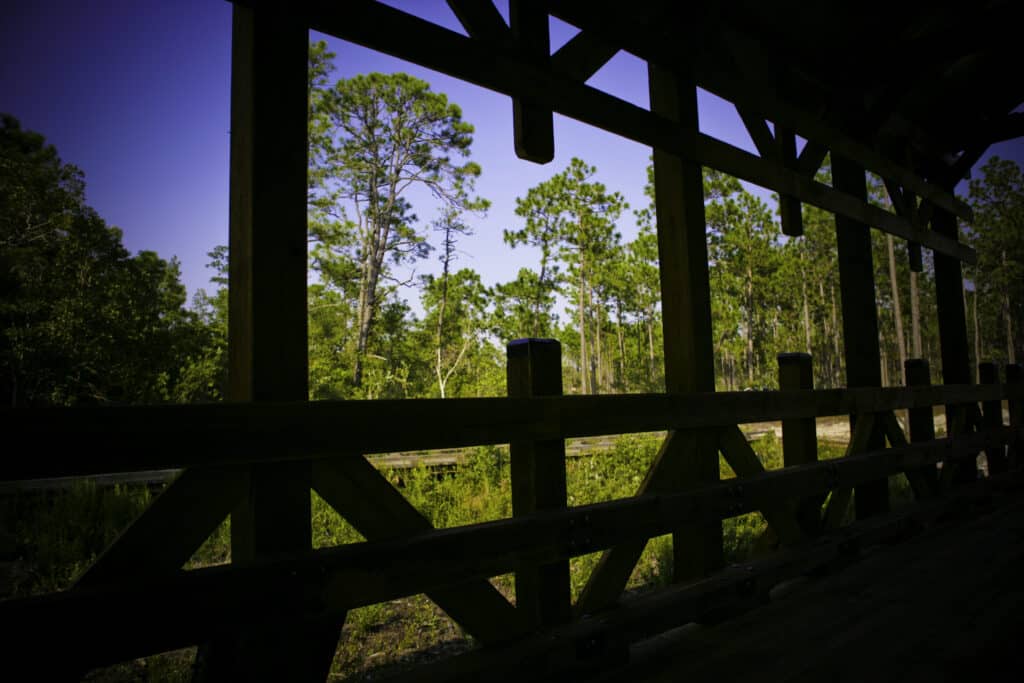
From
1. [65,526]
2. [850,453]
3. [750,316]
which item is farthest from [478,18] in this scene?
[750,316]

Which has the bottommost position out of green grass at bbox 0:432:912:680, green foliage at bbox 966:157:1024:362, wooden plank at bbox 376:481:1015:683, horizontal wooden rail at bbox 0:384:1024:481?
green grass at bbox 0:432:912:680

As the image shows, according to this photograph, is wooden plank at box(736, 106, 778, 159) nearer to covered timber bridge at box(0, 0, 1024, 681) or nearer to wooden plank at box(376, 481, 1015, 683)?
covered timber bridge at box(0, 0, 1024, 681)

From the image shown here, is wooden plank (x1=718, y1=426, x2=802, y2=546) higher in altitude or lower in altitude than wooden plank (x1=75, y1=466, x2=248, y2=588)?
lower

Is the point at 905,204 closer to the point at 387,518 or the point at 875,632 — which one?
the point at 875,632

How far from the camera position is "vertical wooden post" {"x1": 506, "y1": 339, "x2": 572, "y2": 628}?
1791mm

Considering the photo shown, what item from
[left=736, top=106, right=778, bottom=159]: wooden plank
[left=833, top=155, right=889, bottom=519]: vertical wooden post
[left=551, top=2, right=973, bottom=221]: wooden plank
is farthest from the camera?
[left=833, top=155, right=889, bottom=519]: vertical wooden post

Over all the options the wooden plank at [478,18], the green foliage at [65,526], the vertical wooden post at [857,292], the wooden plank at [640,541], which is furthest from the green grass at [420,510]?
the wooden plank at [478,18]

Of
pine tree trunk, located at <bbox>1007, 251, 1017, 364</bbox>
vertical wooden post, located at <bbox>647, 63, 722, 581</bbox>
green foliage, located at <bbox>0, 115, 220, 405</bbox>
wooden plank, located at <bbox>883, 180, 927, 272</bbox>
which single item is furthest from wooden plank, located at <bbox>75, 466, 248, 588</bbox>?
pine tree trunk, located at <bbox>1007, 251, 1017, 364</bbox>

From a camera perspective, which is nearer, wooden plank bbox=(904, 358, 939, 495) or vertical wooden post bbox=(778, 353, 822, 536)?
vertical wooden post bbox=(778, 353, 822, 536)

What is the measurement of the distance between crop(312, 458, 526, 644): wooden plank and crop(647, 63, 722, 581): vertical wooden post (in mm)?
1145

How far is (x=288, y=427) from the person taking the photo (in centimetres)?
127

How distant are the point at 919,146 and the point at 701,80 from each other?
350cm

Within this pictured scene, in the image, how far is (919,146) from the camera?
4879 millimetres

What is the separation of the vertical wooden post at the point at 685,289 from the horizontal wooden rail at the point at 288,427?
27cm
